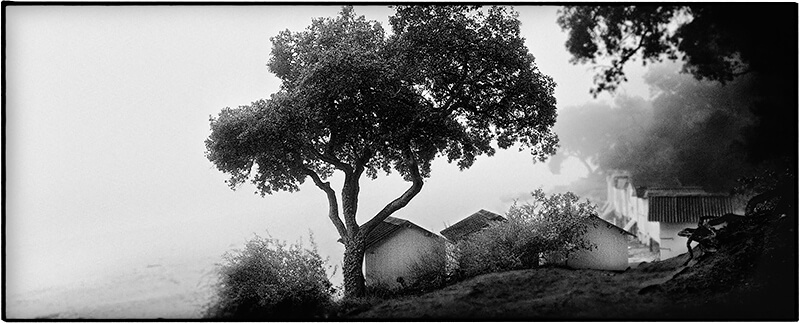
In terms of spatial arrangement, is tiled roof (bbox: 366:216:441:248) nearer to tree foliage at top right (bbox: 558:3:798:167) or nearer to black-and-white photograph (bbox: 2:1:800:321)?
black-and-white photograph (bbox: 2:1:800:321)

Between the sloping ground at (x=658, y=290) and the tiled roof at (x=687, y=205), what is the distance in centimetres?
23

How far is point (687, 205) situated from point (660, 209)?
0.23m

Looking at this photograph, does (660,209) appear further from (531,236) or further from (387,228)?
(387,228)

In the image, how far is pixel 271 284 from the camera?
18.5 ft

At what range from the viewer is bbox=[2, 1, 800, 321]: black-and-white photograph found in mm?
5410

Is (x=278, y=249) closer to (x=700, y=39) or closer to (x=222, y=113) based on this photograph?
(x=222, y=113)

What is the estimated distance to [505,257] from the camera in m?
5.76

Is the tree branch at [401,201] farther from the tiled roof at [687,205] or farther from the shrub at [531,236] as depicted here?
the tiled roof at [687,205]

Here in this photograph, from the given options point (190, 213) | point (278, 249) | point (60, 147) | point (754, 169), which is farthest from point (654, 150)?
point (60, 147)

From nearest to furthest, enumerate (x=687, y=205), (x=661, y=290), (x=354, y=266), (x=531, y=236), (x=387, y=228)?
(x=661, y=290)
(x=687, y=205)
(x=531, y=236)
(x=354, y=266)
(x=387, y=228)

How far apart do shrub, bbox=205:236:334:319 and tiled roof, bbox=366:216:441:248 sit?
0.54m

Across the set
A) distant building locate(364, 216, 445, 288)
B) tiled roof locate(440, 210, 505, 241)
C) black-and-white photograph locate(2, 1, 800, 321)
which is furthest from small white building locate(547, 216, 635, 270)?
distant building locate(364, 216, 445, 288)

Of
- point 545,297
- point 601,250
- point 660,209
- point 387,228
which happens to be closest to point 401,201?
point 387,228

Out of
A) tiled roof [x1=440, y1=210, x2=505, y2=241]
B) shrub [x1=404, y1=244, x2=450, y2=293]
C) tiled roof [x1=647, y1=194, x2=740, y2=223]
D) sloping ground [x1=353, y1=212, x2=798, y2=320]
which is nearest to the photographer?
sloping ground [x1=353, y1=212, x2=798, y2=320]
